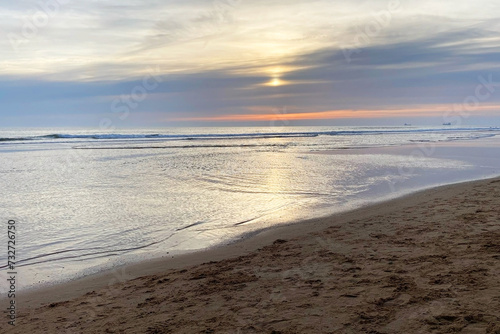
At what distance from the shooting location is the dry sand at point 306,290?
378 centimetres

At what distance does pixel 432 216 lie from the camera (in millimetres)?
8023

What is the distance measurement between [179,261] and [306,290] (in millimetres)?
2514

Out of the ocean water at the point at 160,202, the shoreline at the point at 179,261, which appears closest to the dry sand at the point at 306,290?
the shoreline at the point at 179,261

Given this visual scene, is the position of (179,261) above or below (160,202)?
below

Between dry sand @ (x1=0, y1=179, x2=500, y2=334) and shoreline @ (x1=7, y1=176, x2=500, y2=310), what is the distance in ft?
0.10

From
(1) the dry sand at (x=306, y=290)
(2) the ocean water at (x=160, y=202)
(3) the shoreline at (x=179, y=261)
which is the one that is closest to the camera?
(1) the dry sand at (x=306, y=290)

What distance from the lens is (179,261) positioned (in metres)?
6.25

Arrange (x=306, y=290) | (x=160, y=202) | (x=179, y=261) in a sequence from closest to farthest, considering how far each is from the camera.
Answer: (x=306, y=290), (x=179, y=261), (x=160, y=202)

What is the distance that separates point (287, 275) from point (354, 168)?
14121 mm

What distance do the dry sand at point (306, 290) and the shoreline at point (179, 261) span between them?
0.03 m

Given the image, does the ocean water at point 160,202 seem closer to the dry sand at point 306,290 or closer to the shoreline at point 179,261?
the shoreline at point 179,261

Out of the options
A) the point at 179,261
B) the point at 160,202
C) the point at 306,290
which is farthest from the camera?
the point at 160,202

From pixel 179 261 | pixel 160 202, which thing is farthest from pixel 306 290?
pixel 160 202

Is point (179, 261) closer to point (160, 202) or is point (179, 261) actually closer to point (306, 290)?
point (306, 290)
